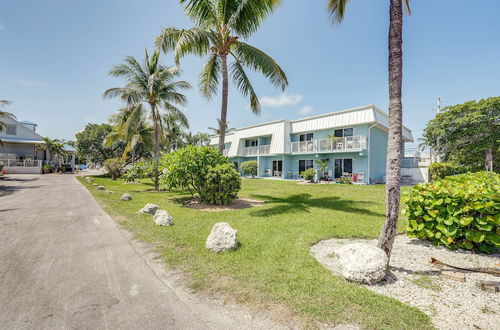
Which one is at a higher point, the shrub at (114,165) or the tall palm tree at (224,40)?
the tall palm tree at (224,40)

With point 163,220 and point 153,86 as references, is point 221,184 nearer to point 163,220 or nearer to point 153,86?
point 163,220

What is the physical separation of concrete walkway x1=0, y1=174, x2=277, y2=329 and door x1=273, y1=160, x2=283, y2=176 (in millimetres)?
21892

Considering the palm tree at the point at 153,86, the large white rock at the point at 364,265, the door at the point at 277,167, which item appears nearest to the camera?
the large white rock at the point at 364,265

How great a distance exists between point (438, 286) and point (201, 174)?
7900mm

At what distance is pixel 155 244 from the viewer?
4.87 m

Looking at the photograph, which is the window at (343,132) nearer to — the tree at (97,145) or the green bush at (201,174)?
the green bush at (201,174)

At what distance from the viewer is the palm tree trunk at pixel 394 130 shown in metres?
3.78

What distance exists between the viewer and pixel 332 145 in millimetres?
20766

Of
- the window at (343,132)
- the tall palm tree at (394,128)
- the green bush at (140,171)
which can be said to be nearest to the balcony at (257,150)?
the window at (343,132)

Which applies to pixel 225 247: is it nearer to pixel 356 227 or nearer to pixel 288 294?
pixel 288 294

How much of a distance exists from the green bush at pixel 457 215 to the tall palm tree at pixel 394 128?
64.4 inches

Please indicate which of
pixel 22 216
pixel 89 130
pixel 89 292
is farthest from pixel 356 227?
pixel 89 130

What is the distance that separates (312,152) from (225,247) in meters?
19.4

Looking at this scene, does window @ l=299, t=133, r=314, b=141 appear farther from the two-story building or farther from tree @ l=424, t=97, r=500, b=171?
tree @ l=424, t=97, r=500, b=171
